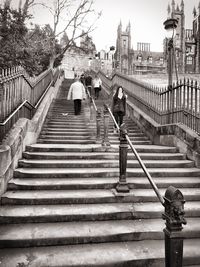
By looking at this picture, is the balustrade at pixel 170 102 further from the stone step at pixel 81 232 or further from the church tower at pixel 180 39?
the church tower at pixel 180 39

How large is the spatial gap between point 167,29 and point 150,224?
6926mm

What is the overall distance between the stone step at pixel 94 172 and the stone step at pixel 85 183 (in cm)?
11

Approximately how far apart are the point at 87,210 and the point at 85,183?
76cm

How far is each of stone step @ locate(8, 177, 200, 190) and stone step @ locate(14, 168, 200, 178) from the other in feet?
0.36

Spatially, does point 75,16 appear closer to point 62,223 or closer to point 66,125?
point 66,125

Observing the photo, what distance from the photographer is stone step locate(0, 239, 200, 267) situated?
337cm

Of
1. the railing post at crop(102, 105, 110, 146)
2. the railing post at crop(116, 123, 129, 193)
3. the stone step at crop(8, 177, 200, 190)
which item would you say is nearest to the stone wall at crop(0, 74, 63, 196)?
the stone step at crop(8, 177, 200, 190)

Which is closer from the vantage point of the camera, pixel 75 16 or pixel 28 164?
pixel 28 164

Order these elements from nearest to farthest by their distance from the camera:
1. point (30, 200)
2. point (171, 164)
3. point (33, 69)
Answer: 1. point (30, 200)
2. point (171, 164)
3. point (33, 69)

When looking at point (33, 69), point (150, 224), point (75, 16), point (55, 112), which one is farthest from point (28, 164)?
point (75, 16)

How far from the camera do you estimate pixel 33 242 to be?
144 inches

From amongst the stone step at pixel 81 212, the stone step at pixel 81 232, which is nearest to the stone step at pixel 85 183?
the stone step at pixel 81 212

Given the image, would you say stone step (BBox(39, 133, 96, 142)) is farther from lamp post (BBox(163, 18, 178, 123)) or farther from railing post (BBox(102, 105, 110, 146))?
lamp post (BBox(163, 18, 178, 123))

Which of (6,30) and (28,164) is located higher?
(6,30)
